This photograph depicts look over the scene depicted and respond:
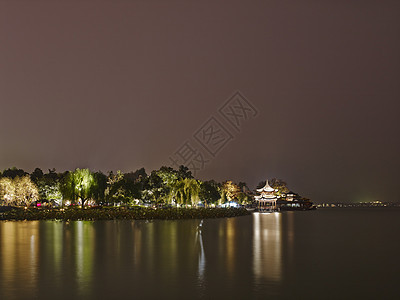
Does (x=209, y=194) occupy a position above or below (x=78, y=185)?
below

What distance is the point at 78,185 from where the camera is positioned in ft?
219

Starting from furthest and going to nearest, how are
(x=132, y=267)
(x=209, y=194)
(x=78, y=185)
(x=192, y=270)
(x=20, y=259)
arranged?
(x=209, y=194), (x=78, y=185), (x=20, y=259), (x=132, y=267), (x=192, y=270)

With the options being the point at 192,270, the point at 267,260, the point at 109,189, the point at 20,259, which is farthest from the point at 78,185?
the point at 192,270

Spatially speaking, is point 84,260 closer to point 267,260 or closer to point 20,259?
point 20,259

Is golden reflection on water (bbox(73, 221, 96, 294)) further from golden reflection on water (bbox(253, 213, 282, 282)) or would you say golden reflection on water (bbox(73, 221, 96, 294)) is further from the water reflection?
golden reflection on water (bbox(253, 213, 282, 282))

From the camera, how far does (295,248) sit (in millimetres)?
28828

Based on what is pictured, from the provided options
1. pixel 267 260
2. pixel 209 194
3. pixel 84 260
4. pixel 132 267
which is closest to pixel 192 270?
pixel 132 267

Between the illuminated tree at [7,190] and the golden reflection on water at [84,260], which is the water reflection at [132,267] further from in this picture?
the illuminated tree at [7,190]

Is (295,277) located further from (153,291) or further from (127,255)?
(127,255)

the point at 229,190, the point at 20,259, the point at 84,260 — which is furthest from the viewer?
the point at 229,190

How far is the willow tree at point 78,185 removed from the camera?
66.5 meters

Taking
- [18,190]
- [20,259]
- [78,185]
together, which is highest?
[78,185]

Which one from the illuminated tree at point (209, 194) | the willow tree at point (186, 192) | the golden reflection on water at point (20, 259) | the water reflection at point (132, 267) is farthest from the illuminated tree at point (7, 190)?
the water reflection at point (132, 267)

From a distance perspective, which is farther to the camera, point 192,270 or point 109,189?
point 109,189
